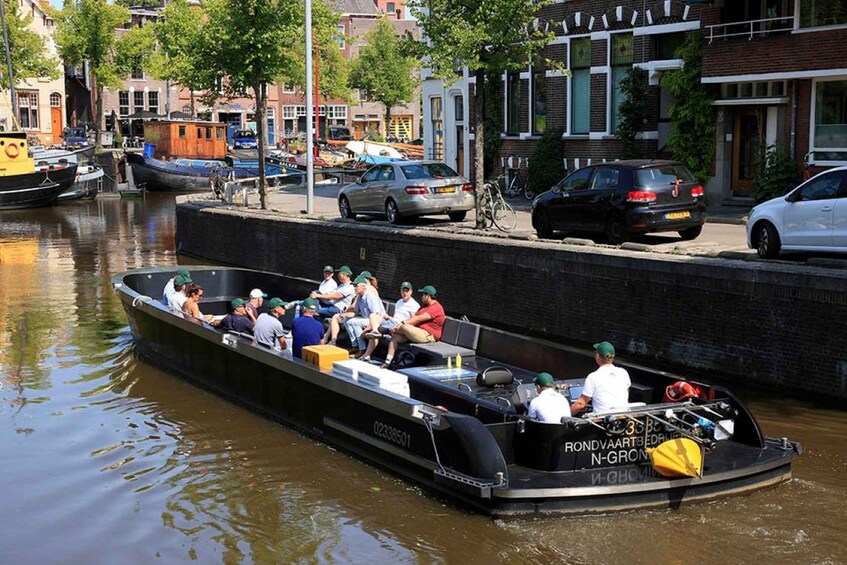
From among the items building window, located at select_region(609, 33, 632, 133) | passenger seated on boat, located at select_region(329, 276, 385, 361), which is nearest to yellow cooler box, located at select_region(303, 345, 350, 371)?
passenger seated on boat, located at select_region(329, 276, 385, 361)

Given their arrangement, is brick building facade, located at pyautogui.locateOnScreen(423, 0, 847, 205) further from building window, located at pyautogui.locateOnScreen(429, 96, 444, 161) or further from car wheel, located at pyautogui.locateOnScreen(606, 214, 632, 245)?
car wheel, located at pyautogui.locateOnScreen(606, 214, 632, 245)

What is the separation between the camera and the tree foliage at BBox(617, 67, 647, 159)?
1096 inches

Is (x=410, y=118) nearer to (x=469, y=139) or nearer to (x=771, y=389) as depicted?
(x=469, y=139)

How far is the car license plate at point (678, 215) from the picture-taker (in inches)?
739

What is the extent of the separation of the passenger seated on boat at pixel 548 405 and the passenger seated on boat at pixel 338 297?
20.2 ft

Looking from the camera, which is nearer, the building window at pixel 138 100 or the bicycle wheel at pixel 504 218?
the bicycle wheel at pixel 504 218

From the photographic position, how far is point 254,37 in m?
29.4

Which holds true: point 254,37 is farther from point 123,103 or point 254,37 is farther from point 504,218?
point 123,103

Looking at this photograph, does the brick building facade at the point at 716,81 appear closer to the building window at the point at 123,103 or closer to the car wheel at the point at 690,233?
the car wheel at the point at 690,233

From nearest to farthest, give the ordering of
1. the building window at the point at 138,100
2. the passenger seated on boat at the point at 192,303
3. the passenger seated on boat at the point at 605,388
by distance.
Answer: the passenger seated on boat at the point at 605,388 → the passenger seated on boat at the point at 192,303 → the building window at the point at 138,100

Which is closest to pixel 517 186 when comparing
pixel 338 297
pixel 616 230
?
pixel 616 230

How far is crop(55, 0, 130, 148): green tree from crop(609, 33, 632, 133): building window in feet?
124

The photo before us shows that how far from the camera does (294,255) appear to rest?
83.8 ft

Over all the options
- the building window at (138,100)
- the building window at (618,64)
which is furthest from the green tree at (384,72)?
the building window at (618,64)
